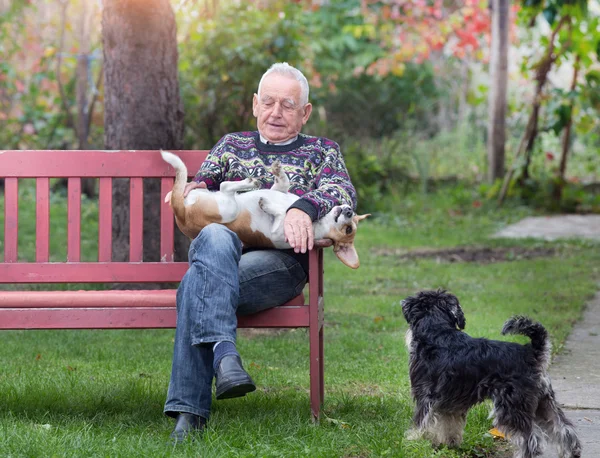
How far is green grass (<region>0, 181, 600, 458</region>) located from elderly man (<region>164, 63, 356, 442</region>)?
0.20 meters

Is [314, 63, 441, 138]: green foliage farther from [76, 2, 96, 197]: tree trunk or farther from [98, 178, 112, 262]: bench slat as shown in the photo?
[98, 178, 112, 262]: bench slat

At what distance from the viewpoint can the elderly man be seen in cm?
322

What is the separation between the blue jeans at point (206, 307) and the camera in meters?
3.23

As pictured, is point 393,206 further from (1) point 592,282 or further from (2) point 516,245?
(1) point 592,282

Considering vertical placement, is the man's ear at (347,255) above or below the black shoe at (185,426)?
above

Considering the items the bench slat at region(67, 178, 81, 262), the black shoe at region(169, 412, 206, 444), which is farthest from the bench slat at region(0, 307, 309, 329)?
the bench slat at region(67, 178, 81, 262)

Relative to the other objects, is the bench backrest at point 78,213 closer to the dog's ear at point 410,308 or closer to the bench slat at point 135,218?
the bench slat at point 135,218

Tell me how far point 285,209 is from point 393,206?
30.2ft

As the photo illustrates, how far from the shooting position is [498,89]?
12.8 m

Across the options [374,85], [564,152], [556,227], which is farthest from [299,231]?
[374,85]

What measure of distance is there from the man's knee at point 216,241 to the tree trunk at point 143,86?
2898 millimetres

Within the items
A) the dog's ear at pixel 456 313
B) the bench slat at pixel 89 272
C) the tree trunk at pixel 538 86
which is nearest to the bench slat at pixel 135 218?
the bench slat at pixel 89 272

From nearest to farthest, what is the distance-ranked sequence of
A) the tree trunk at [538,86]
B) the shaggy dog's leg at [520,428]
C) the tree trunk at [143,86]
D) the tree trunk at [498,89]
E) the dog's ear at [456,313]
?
the shaggy dog's leg at [520,428] → the dog's ear at [456,313] → the tree trunk at [143,86] → the tree trunk at [538,86] → the tree trunk at [498,89]

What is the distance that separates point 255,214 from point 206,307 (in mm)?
483
